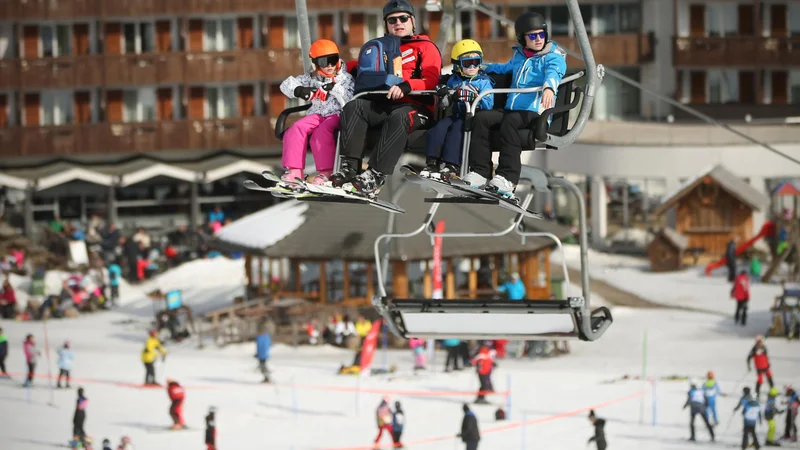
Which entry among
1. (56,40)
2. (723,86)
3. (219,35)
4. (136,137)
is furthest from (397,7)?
(56,40)

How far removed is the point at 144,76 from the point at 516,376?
2874 centimetres

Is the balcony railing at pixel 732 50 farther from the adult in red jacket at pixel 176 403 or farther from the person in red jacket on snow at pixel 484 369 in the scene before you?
the adult in red jacket at pixel 176 403

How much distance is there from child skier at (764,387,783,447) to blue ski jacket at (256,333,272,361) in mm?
11023

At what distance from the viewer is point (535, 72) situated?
1241 cm

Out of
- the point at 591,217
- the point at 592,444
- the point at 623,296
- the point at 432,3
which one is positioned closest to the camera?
the point at 432,3

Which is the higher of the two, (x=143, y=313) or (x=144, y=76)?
(x=144, y=76)

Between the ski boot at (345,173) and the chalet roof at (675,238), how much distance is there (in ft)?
129

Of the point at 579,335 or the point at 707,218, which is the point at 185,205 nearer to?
the point at 707,218

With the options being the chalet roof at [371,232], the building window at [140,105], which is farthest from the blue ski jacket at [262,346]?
the building window at [140,105]

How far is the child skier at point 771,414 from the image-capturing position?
31.6m

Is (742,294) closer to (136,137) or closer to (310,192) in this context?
(136,137)

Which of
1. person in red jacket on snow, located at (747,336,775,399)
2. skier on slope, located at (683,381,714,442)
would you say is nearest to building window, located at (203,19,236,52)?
person in red jacket on snow, located at (747,336,775,399)

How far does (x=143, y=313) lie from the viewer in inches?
1903

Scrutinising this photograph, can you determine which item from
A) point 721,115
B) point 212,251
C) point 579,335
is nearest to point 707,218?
point 721,115
